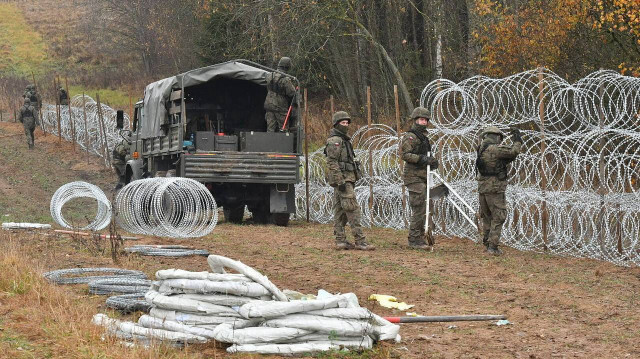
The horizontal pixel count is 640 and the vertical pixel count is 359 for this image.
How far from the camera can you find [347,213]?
532 inches

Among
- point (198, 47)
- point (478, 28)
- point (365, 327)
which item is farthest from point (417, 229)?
point (198, 47)

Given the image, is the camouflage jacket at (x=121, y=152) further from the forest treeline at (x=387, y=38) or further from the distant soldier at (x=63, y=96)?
the distant soldier at (x=63, y=96)

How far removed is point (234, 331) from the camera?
22.1ft

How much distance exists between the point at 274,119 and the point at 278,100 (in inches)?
14.1

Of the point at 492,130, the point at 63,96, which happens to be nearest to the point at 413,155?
the point at 492,130

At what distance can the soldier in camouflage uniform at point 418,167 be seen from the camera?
1367 cm

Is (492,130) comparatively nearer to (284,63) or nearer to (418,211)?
(418,211)

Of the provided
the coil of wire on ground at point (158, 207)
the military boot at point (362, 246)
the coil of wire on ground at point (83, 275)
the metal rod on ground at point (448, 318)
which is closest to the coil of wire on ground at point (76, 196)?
the coil of wire on ground at point (158, 207)

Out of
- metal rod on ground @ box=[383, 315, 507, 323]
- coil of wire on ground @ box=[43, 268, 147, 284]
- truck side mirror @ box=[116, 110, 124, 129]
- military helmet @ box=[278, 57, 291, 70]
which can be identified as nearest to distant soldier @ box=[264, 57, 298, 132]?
military helmet @ box=[278, 57, 291, 70]

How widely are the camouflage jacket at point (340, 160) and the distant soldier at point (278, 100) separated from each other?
189 inches

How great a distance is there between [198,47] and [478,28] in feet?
47.0

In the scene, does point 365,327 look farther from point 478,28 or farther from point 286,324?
point 478,28

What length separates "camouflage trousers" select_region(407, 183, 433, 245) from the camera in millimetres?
13872

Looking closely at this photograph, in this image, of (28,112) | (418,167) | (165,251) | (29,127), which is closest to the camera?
(165,251)
